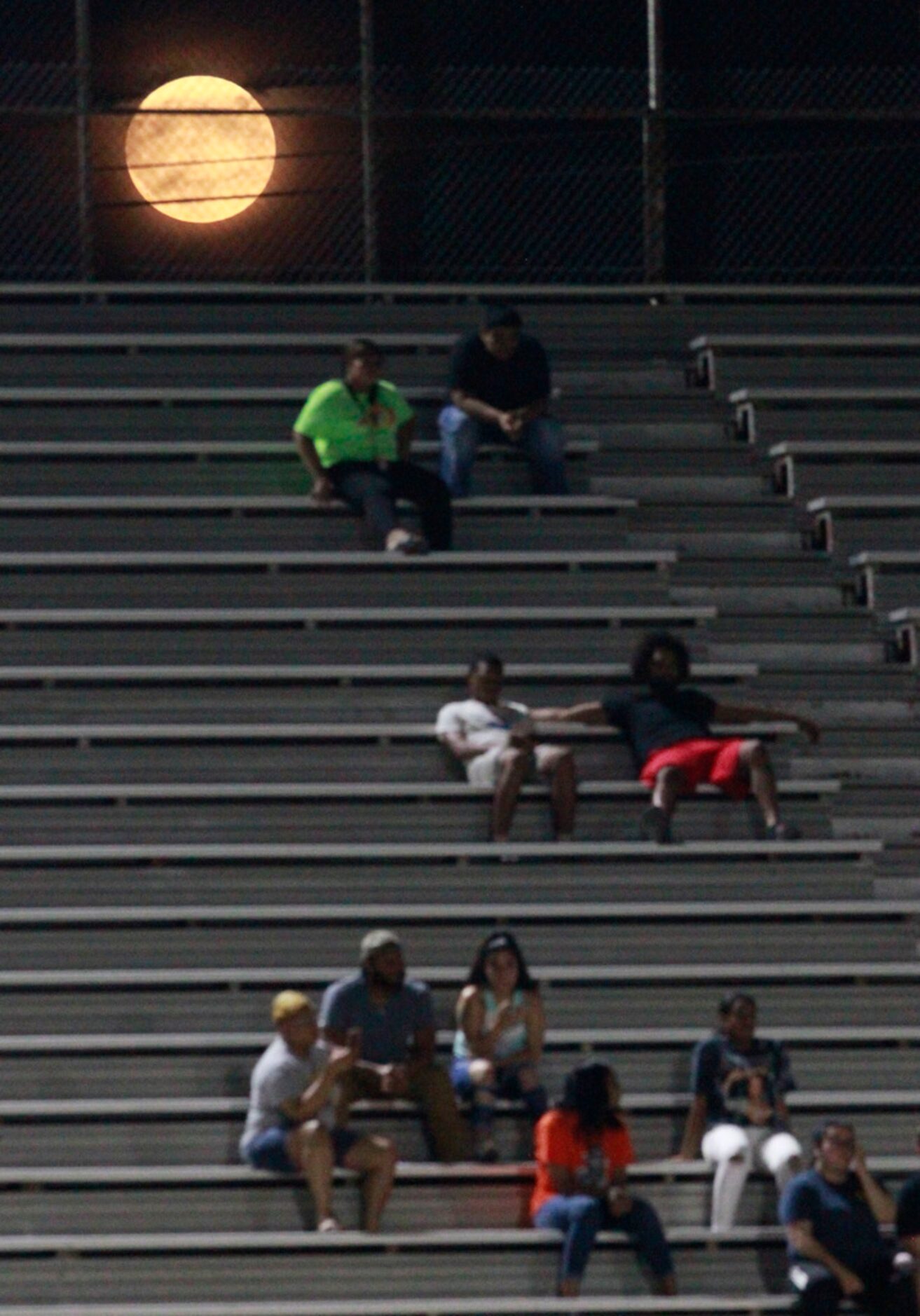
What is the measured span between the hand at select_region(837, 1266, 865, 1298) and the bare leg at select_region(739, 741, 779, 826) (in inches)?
97.3

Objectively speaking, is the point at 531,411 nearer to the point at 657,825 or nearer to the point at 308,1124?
the point at 657,825

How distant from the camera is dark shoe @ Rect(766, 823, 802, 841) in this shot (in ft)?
44.2

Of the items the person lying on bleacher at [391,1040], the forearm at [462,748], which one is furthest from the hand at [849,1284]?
the forearm at [462,748]

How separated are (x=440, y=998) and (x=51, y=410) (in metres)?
Answer: 4.36

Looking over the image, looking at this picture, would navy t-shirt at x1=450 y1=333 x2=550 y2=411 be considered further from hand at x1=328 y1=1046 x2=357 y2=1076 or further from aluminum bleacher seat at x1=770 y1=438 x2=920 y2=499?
hand at x1=328 y1=1046 x2=357 y2=1076

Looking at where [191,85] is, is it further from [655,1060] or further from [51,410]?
[655,1060]

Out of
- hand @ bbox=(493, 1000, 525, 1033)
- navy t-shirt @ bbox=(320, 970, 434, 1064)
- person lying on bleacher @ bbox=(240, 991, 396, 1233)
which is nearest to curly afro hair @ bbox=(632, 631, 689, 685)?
hand @ bbox=(493, 1000, 525, 1033)

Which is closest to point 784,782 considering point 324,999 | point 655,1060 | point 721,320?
point 655,1060

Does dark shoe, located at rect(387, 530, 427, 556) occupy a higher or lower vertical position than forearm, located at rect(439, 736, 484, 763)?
higher

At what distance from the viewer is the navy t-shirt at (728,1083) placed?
482 inches

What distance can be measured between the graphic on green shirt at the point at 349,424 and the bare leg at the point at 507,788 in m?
2.14

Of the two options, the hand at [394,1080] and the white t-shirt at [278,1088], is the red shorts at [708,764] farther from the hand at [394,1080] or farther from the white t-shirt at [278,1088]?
the white t-shirt at [278,1088]

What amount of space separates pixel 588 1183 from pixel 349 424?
4.58 metres

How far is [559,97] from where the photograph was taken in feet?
54.4
